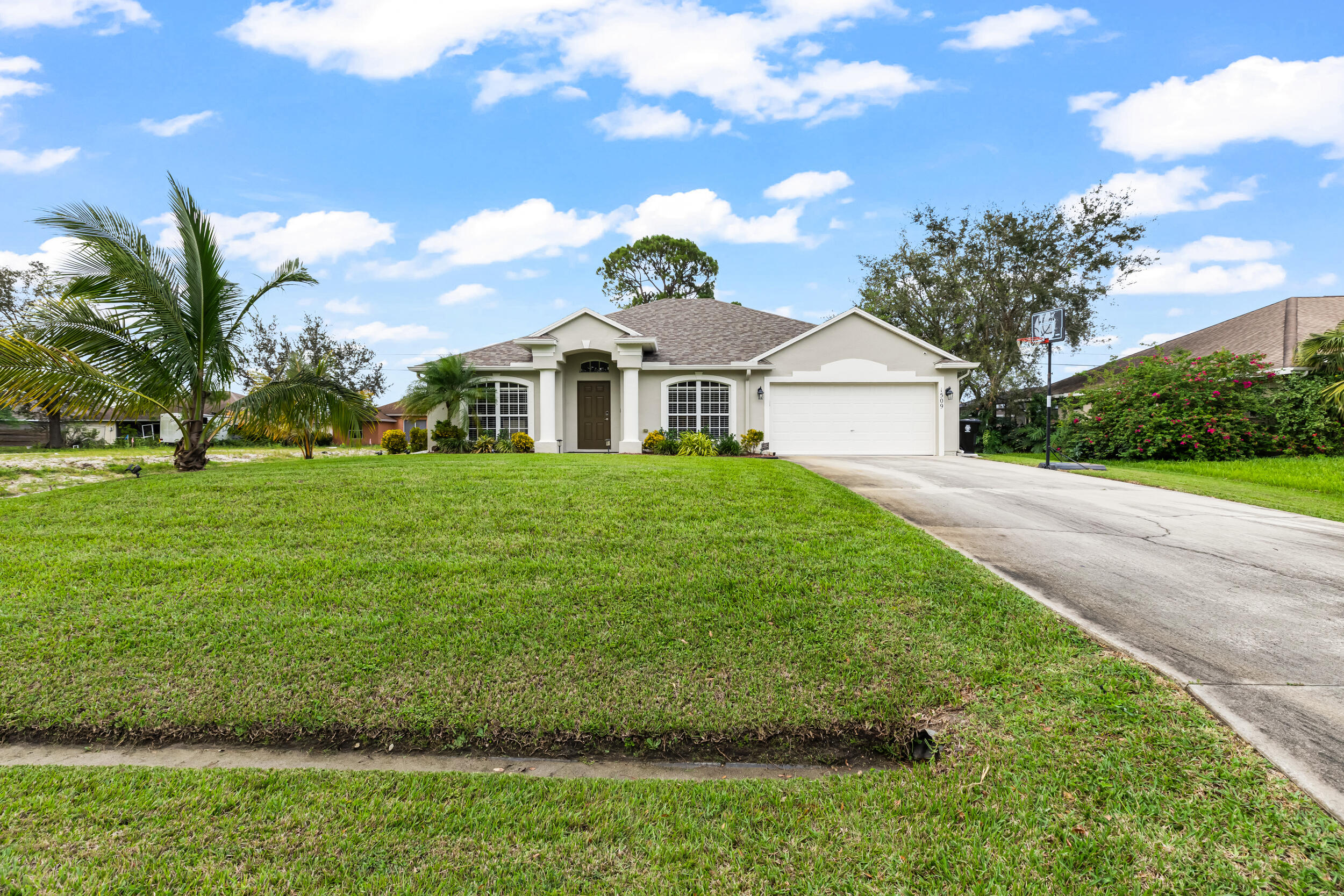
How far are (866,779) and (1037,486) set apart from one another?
8.08m

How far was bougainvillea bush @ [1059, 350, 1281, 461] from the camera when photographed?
13789mm

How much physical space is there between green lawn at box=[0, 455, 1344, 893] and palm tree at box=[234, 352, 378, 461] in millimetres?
4662

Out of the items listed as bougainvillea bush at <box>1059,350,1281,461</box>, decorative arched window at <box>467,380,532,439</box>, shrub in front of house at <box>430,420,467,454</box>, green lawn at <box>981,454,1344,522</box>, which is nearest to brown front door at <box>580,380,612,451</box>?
decorative arched window at <box>467,380,532,439</box>

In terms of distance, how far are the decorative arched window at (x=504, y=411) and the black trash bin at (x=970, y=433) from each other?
654 inches

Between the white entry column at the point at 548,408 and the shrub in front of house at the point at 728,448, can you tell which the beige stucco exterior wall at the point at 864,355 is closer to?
the shrub in front of house at the point at 728,448

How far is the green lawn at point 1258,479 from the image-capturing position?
7852 millimetres

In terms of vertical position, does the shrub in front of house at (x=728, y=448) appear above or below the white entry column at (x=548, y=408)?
below

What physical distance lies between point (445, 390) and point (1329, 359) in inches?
884

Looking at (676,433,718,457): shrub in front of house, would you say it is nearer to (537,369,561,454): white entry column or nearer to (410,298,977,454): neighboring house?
(410,298,977,454): neighboring house

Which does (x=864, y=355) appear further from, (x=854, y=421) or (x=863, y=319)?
(x=854, y=421)

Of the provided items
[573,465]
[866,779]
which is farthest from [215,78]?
[866,779]

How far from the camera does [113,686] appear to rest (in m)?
2.90

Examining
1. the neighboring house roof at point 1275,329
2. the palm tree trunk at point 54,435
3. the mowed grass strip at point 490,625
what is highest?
the neighboring house roof at point 1275,329

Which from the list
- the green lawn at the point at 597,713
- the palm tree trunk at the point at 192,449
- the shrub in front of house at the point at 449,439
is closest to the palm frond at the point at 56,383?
the palm tree trunk at the point at 192,449
